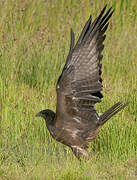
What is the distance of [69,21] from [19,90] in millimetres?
2019

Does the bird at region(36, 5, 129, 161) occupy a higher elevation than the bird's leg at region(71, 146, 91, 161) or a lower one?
higher

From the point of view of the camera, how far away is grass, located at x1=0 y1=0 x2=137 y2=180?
555cm

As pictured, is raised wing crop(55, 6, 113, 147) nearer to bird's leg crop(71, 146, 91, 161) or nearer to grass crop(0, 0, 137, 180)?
bird's leg crop(71, 146, 91, 161)

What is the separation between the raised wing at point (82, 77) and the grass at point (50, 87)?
0.51 metres

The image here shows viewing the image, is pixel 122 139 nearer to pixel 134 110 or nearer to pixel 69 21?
pixel 134 110

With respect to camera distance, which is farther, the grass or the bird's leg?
the bird's leg

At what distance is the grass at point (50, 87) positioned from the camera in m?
5.55

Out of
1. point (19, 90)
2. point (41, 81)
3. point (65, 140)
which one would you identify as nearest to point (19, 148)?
point (65, 140)

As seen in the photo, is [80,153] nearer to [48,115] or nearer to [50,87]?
[48,115]

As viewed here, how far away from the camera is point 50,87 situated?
26.3ft

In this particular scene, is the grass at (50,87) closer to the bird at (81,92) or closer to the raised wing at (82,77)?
Answer: the bird at (81,92)

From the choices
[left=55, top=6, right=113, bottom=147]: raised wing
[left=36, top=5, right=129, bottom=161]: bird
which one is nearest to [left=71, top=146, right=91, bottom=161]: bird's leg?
[left=36, top=5, right=129, bottom=161]: bird

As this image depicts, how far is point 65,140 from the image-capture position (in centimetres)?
602

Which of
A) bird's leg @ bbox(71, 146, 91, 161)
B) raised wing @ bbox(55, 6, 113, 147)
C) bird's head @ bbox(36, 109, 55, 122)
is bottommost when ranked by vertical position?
bird's leg @ bbox(71, 146, 91, 161)
